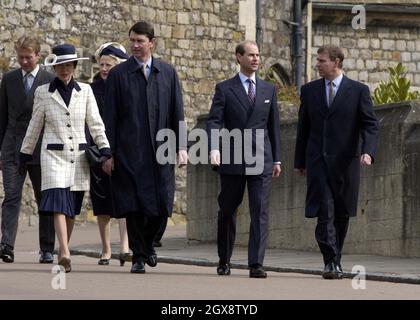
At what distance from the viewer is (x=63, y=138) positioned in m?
14.6

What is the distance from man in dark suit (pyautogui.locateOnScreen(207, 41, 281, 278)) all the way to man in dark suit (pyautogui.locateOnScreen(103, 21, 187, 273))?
383 mm

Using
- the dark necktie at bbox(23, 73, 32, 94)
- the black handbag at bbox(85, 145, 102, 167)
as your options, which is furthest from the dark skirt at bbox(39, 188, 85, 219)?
the dark necktie at bbox(23, 73, 32, 94)

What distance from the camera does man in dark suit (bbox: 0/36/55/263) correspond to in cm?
1602

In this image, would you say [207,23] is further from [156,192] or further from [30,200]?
[156,192]

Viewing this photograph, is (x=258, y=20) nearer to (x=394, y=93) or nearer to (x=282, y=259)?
(x=394, y=93)

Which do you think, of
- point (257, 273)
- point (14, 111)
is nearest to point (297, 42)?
point (14, 111)

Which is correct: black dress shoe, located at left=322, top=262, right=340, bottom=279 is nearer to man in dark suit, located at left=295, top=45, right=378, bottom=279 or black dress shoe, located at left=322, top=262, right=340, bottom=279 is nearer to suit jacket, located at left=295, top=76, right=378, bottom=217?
man in dark suit, located at left=295, top=45, right=378, bottom=279

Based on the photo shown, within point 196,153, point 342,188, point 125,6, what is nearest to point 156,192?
point 342,188

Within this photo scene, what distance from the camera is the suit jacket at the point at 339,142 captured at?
1445cm

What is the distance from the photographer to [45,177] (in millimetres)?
14438

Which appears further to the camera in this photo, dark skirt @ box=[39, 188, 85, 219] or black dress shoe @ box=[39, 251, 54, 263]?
black dress shoe @ box=[39, 251, 54, 263]

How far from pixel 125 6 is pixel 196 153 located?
23.7 feet

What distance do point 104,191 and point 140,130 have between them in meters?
1.86

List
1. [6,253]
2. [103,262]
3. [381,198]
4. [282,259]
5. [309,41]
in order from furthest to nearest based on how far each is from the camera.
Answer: [309,41] → [381,198] → [282,259] → [103,262] → [6,253]
